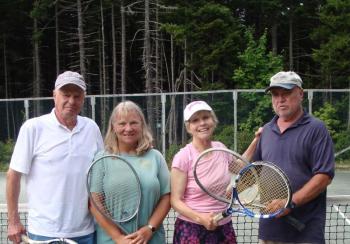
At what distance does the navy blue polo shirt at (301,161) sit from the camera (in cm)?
321

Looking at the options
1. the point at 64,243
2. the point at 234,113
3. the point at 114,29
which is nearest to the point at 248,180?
the point at 64,243

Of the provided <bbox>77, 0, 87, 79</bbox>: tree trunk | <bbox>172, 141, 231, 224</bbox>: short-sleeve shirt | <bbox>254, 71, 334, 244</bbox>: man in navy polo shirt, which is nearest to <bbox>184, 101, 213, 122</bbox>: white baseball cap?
<bbox>172, 141, 231, 224</bbox>: short-sleeve shirt

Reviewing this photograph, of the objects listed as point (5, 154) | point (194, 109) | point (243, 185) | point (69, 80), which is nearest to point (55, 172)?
point (69, 80)

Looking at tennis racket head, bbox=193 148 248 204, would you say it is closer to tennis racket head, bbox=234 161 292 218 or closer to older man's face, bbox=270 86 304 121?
tennis racket head, bbox=234 161 292 218

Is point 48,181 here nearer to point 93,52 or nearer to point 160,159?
point 160,159

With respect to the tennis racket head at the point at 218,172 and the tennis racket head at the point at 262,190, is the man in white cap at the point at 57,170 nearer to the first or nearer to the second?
the tennis racket head at the point at 218,172

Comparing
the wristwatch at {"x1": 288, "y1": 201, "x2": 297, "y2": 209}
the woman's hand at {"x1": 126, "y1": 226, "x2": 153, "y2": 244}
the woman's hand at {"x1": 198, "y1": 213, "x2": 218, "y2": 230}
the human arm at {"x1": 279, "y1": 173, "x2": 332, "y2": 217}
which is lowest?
the woman's hand at {"x1": 126, "y1": 226, "x2": 153, "y2": 244}

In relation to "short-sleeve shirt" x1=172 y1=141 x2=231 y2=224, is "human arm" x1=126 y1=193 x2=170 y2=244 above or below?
below

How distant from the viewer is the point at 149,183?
10.6ft

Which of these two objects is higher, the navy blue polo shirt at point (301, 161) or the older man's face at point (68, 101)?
the older man's face at point (68, 101)

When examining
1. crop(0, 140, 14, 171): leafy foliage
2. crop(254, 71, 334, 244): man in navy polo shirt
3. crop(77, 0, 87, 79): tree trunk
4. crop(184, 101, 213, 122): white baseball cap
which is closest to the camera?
crop(254, 71, 334, 244): man in navy polo shirt

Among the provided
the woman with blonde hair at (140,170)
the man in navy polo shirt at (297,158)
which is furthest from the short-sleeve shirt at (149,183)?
the man in navy polo shirt at (297,158)

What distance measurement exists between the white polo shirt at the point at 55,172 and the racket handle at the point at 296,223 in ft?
3.91

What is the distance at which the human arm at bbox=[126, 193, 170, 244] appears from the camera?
322 centimetres
